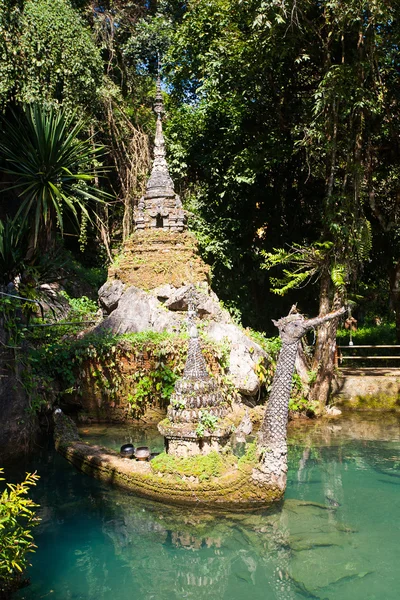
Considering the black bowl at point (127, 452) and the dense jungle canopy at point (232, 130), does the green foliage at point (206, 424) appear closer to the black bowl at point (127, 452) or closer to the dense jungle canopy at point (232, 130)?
the black bowl at point (127, 452)

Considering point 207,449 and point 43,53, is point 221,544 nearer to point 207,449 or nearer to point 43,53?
point 207,449

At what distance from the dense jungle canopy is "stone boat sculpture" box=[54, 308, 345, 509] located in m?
3.12

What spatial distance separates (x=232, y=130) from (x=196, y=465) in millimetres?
10907

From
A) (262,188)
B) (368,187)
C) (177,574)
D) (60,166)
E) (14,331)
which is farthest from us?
(262,188)

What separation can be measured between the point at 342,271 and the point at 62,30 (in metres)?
10.1

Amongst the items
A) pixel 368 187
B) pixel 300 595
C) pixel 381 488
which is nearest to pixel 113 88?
pixel 368 187

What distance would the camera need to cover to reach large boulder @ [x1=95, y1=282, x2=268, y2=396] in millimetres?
11406

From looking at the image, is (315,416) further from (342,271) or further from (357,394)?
(342,271)

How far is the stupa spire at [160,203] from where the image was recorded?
14.6 meters

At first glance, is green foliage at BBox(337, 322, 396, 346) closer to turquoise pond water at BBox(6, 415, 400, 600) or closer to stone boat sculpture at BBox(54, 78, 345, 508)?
turquoise pond water at BBox(6, 415, 400, 600)

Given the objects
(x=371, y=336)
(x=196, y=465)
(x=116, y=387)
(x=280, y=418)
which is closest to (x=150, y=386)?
(x=116, y=387)

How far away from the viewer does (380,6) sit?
1034 cm

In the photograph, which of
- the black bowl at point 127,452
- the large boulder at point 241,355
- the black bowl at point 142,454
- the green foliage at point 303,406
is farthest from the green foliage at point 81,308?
the black bowl at point 142,454

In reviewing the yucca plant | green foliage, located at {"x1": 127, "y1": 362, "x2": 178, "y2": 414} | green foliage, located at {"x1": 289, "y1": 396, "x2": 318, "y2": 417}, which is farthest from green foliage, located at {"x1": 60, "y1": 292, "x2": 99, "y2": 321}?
green foliage, located at {"x1": 289, "y1": 396, "x2": 318, "y2": 417}
